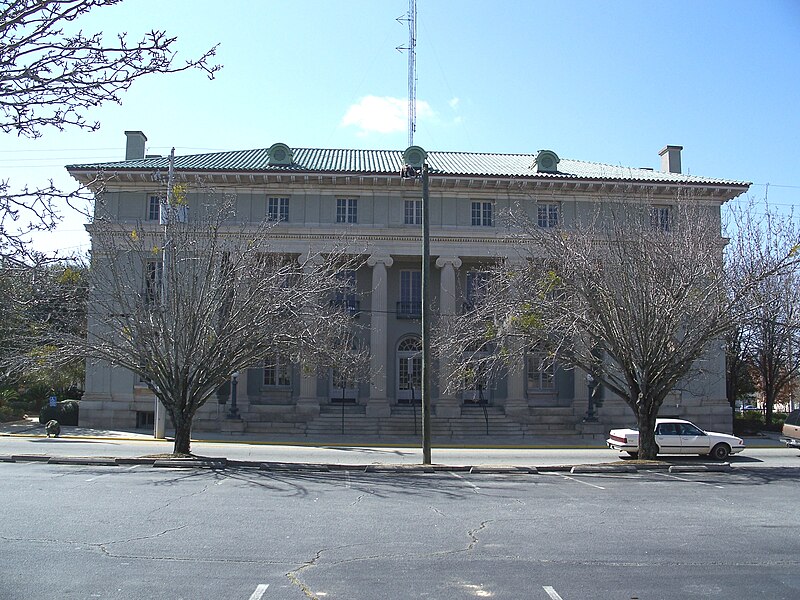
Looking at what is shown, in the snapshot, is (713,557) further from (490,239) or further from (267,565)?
(490,239)

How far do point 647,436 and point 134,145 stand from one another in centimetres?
2850

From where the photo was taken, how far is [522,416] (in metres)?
33.0

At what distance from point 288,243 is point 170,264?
14.4 m

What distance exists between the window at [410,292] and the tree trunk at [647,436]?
55.5 ft

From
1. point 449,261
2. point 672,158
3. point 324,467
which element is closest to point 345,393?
point 449,261

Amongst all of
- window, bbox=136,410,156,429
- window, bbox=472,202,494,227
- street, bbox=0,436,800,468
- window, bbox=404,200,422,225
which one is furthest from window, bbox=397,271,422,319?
window, bbox=136,410,156,429

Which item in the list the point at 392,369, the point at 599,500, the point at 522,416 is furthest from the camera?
the point at 392,369

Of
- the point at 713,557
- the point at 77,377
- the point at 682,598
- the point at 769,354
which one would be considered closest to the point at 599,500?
the point at 713,557

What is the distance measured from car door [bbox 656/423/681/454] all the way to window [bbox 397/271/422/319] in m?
15.5

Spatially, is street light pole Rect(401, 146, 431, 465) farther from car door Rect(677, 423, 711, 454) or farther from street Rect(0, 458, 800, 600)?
car door Rect(677, 423, 711, 454)

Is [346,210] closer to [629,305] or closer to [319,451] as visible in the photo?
[319,451]

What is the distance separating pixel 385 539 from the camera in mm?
9539

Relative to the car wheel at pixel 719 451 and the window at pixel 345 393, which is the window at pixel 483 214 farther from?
the car wheel at pixel 719 451

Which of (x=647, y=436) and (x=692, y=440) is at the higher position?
(x=647, y=436)
